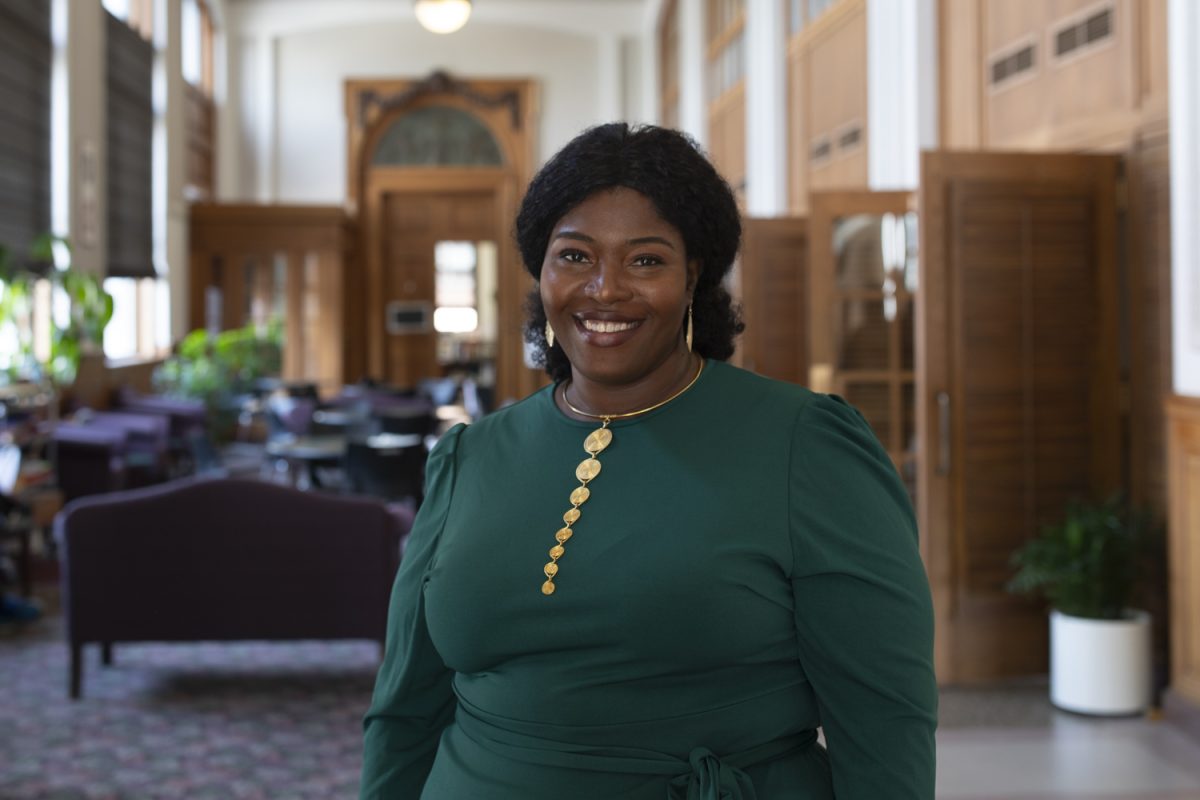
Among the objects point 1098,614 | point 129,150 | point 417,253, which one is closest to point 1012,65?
point 1098,614

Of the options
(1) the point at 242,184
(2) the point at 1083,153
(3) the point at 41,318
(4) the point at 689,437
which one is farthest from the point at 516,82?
(4) the point at 689,437

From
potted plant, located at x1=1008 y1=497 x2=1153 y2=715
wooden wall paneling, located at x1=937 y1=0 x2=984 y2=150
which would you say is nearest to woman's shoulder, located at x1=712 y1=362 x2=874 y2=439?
potted plant, located at x1=1008 y1=497 x2=1153 y2=715

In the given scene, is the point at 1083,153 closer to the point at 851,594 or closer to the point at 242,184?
the point at 851,594

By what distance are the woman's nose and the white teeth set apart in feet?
0.10

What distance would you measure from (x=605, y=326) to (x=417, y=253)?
16388mm

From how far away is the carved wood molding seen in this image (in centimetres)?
1708

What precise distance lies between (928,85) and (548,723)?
18.9 feet

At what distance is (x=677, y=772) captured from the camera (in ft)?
4.67

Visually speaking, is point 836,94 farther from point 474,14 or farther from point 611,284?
point 474,14

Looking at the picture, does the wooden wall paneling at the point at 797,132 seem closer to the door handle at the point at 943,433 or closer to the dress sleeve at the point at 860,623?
the door handle at the point at 943,433

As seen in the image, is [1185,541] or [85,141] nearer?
[1185,541]

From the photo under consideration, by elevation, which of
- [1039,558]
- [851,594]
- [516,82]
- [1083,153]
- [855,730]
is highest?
[516,82]

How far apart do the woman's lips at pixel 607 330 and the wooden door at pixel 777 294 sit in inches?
208

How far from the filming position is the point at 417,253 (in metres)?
17.6
